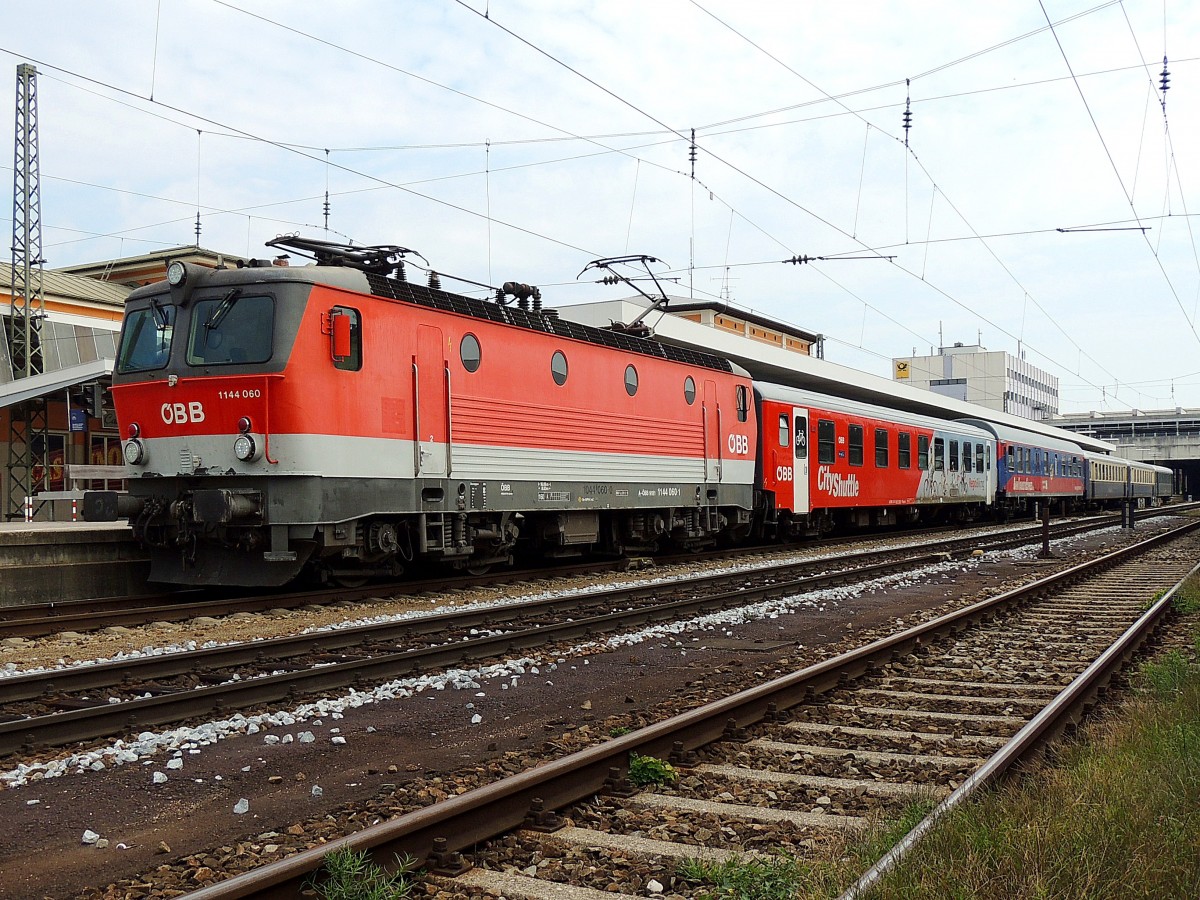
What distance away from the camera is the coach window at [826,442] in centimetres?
2316

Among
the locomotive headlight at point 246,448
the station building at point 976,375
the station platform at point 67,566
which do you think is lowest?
the station platform at point 67,566

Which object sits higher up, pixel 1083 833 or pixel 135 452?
pixel 135 452

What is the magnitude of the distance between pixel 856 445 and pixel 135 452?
1700cm

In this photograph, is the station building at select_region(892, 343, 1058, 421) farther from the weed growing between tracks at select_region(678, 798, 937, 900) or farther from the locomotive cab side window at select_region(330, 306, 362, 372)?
the weed growing between tracks at select_region(678, 798, 937, 900)

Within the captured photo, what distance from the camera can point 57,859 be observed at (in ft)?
14.2

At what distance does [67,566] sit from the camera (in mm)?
12930

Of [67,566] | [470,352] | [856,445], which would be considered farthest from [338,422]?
[856,445]

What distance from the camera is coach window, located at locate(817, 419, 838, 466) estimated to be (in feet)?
76.0

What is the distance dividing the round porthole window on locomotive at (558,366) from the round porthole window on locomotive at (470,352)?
161cm

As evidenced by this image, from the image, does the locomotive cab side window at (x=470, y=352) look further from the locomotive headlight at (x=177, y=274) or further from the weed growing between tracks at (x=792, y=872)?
the weed growing between tracks at (x=792, y=872)

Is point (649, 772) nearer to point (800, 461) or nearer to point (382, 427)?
point (382, 427)

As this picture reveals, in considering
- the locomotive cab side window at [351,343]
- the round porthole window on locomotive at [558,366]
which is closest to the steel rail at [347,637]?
the locomotive cab side window at [351,343]

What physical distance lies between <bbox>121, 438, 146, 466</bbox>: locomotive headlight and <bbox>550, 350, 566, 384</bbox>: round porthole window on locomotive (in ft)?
18.0

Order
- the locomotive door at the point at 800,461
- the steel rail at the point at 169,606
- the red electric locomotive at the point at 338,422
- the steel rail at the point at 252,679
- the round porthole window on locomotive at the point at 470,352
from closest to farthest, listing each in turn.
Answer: the steel rail at the point at 252,679
the steel rail at the point at 169,606
the red electric locomotive at the point at 338,422
the round porthole window on locomotive at the point at 470,352
the locomotive door at the point at 800,461
